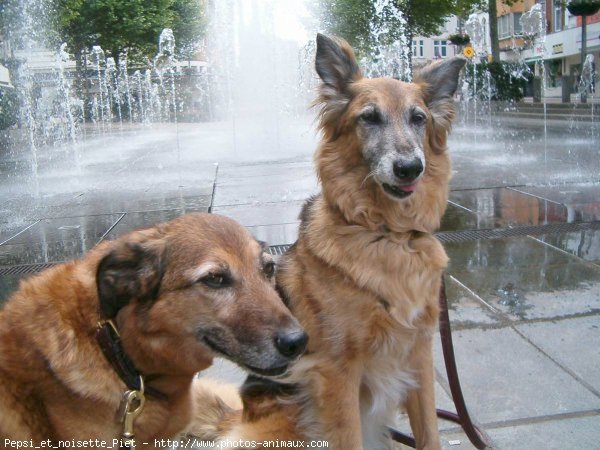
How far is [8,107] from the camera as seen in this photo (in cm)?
2861

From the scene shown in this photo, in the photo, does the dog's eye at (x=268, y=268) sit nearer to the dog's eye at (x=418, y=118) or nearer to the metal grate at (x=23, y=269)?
the dog's eye at (x=418, y=118)

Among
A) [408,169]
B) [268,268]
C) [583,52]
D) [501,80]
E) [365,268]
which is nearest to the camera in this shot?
[268,268]

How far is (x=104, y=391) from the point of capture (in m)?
2.45

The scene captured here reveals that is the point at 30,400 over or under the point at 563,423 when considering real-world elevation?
over

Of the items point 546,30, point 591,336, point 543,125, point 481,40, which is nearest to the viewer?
point 591,336

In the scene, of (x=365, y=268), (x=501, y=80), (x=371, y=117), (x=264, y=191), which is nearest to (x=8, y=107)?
(x=264, y=191)

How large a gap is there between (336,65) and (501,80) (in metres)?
36.3

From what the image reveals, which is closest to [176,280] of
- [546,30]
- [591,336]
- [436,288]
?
[436,288]

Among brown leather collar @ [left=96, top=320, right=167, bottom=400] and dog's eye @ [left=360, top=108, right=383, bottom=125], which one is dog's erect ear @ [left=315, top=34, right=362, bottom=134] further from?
brown leather collar @ [left=96, top=320, right=167, bottom=400]

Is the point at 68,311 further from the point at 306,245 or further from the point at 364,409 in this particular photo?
the point at 364,409

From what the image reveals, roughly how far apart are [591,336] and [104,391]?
11.7 feet

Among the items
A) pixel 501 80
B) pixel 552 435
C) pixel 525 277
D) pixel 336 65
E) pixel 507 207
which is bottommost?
pixel 552 435

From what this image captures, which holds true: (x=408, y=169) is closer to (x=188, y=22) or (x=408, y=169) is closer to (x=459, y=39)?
(x=459, y=39)

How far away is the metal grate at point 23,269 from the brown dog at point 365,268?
3956 millimetres
